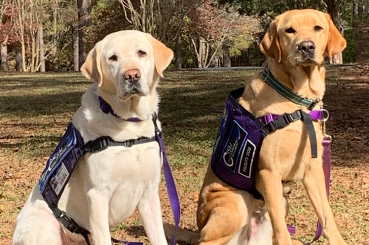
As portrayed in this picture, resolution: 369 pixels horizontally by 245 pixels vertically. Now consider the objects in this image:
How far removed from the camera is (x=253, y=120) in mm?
4195

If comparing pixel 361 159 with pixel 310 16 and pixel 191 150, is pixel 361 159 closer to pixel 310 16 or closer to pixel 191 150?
pixel 191 150

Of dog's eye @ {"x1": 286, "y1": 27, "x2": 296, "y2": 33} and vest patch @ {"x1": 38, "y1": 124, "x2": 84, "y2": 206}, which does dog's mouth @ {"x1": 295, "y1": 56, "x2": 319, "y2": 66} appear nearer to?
dog's eye @ {"x1": 286, "y1": 27, "x2": 296, "y2": 33}

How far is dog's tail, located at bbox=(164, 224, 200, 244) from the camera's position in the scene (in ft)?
15.1

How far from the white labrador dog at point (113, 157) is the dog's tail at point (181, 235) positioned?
59cm

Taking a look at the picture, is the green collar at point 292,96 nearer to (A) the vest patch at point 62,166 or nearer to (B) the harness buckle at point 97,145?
(B) the harness buckle at point 97,145

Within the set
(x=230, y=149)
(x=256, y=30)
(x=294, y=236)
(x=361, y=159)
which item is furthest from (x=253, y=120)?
(x=256, y=30)

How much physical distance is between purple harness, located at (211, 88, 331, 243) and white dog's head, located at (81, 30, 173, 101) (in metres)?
0.72

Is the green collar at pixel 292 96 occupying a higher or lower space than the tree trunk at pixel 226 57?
higher

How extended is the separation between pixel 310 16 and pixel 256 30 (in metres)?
43.6

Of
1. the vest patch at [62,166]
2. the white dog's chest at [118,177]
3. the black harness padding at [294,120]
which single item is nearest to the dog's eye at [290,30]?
the black harness padding at [294,120]

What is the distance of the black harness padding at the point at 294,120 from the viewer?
404 centimetres

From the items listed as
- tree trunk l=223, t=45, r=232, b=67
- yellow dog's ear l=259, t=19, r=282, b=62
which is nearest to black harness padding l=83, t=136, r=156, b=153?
yellow dog's ear l=259, t=19, r=282, b=62

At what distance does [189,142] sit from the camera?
29.3ft

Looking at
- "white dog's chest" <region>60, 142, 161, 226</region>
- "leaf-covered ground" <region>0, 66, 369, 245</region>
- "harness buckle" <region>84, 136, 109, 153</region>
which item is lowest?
"leaf-covered ground" <region>0, 66, 369, 245</region>
